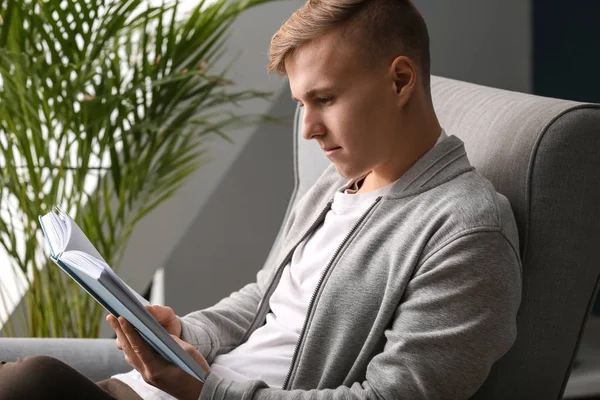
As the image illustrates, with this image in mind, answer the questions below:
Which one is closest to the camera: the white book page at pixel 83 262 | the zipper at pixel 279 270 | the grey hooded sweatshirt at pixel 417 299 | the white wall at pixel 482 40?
the white book page at pixel 83 262

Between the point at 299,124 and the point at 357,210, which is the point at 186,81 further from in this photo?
the point at 357,210

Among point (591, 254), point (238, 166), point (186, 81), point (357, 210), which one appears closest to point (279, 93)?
point (238, 166)

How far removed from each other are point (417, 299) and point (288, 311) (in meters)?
0.30

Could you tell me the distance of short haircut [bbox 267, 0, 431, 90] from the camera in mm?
1179

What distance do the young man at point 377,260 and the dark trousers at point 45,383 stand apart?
0.08 meters

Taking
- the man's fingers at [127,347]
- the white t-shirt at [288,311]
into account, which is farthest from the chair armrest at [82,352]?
the man's fingers at [127,347]

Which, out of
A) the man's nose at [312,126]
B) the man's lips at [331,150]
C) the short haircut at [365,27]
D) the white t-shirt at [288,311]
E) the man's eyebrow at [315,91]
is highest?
the short haircut at [365,27]

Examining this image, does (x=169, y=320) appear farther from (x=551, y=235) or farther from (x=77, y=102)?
(x=77, y=102)

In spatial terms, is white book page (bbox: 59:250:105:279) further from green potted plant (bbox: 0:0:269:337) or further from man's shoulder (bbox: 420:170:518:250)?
green potted plant (bbox: 0:0:269:337)

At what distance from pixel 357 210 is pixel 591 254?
1.09 ft

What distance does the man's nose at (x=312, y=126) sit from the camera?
1.20 m

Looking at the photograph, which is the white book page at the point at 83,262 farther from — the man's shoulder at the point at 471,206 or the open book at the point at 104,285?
the man's shoulder at the point at 471,206

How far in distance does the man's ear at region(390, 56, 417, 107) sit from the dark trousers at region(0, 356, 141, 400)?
537 mm

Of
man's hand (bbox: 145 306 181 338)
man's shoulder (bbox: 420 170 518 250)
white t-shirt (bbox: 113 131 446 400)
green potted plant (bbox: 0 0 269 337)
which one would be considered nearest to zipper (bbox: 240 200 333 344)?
white t-shirt (bbox: 113 131 446 400)
